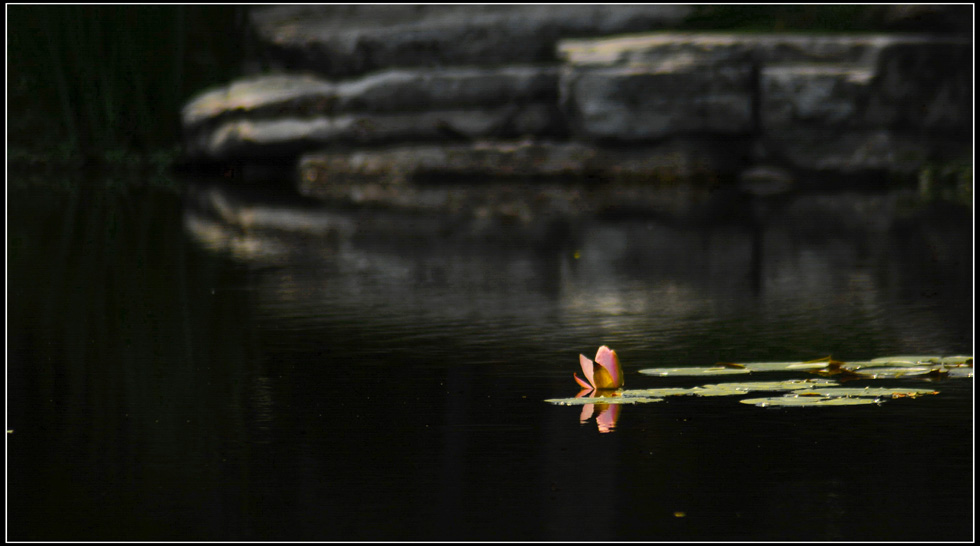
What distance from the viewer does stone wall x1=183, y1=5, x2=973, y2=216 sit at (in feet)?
56.2

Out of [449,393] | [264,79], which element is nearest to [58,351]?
[449,393]

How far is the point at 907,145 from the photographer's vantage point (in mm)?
17188

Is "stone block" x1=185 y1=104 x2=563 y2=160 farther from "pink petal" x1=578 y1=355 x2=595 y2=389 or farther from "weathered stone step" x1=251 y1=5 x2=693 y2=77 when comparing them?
"pink petal" x1=578 y1=355 x2=595 y2=389

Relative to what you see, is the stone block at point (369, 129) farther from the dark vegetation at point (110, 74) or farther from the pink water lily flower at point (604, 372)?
the pink water lily flower at point (604, 372)

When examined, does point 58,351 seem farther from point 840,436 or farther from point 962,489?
point 962,489

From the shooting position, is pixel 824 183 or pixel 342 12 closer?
pixel 824 183

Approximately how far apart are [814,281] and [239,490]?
5.03 metres

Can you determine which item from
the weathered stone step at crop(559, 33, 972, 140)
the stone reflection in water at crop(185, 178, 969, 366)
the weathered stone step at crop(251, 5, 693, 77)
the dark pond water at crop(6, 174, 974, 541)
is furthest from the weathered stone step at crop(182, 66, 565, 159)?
the dark pond water at crop(6, 174, 974, 541)

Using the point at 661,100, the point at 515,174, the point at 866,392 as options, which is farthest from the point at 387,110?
the point at 866,392

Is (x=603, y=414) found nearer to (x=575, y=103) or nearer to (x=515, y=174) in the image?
(x=575, y=103)

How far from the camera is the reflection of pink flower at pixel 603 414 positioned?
4.41 m

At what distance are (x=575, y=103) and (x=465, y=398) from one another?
13.4 meters

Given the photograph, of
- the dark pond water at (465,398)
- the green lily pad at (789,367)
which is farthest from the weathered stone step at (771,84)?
the green lily pad at (789,367)

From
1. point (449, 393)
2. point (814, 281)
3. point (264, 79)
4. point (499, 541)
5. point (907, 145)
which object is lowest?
point (499, 541)
